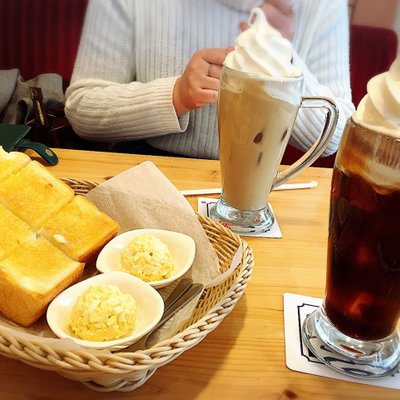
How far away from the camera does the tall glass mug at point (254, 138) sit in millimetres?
701

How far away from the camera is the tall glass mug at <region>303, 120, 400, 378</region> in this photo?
17.3 inches

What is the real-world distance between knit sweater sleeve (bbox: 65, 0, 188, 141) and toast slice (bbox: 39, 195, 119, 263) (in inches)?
20.6

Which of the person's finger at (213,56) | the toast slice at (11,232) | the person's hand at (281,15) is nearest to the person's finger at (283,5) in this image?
the person's hand at (281,15)

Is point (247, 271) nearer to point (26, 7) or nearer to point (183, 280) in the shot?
point (183, 280)

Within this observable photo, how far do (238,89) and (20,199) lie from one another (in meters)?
0.37

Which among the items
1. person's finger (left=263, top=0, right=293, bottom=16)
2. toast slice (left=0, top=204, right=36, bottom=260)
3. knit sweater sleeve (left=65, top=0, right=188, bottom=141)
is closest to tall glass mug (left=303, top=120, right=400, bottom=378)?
toast slice (left=0, top=204, right=36, bottom=260)

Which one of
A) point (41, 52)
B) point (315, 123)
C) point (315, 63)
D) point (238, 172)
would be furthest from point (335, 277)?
point (41, 52)

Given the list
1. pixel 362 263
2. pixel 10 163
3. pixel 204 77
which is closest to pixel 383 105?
pixel 362 263

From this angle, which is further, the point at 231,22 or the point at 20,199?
the point at 231,22

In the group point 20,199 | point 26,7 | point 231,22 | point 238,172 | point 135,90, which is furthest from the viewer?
point 26,7

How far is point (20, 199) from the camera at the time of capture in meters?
0.65

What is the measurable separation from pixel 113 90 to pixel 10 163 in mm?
572

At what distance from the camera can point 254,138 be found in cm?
74

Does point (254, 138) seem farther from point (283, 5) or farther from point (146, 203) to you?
point (283, 5)
